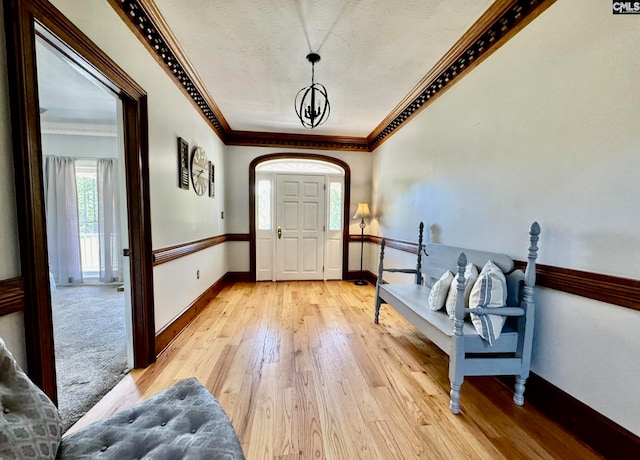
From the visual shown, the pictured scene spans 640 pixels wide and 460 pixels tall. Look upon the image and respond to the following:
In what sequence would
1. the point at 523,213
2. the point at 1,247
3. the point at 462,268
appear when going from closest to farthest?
the point at 1,247, the point at 462,268, the point at 523,213

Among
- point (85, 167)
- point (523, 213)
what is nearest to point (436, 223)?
point (523, 213)

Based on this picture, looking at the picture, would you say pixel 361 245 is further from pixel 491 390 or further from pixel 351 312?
pixel 491 390

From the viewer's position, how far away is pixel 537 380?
5.51 ft

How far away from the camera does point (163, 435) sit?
87cm

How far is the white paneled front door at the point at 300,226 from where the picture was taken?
4789mm

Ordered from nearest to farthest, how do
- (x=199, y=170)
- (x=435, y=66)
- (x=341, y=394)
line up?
1. (x=341, y=394)
2. (x=435, y=66)
3. (x=199, y=170)

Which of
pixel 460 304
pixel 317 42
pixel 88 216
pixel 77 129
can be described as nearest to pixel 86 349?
pixel 460 304

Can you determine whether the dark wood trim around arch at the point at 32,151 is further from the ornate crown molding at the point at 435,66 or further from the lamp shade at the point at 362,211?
the lamp shade at the point at 362,211

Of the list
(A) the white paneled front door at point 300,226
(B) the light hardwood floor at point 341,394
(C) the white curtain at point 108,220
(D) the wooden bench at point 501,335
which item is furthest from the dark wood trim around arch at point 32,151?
(C) the white curtain at point 108,220

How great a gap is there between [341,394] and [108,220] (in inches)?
185

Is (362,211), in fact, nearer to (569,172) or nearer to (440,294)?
(440,294)

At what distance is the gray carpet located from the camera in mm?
1683

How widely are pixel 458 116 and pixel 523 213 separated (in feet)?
3.76

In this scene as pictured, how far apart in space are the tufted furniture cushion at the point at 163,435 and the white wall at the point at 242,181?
3820 mm
